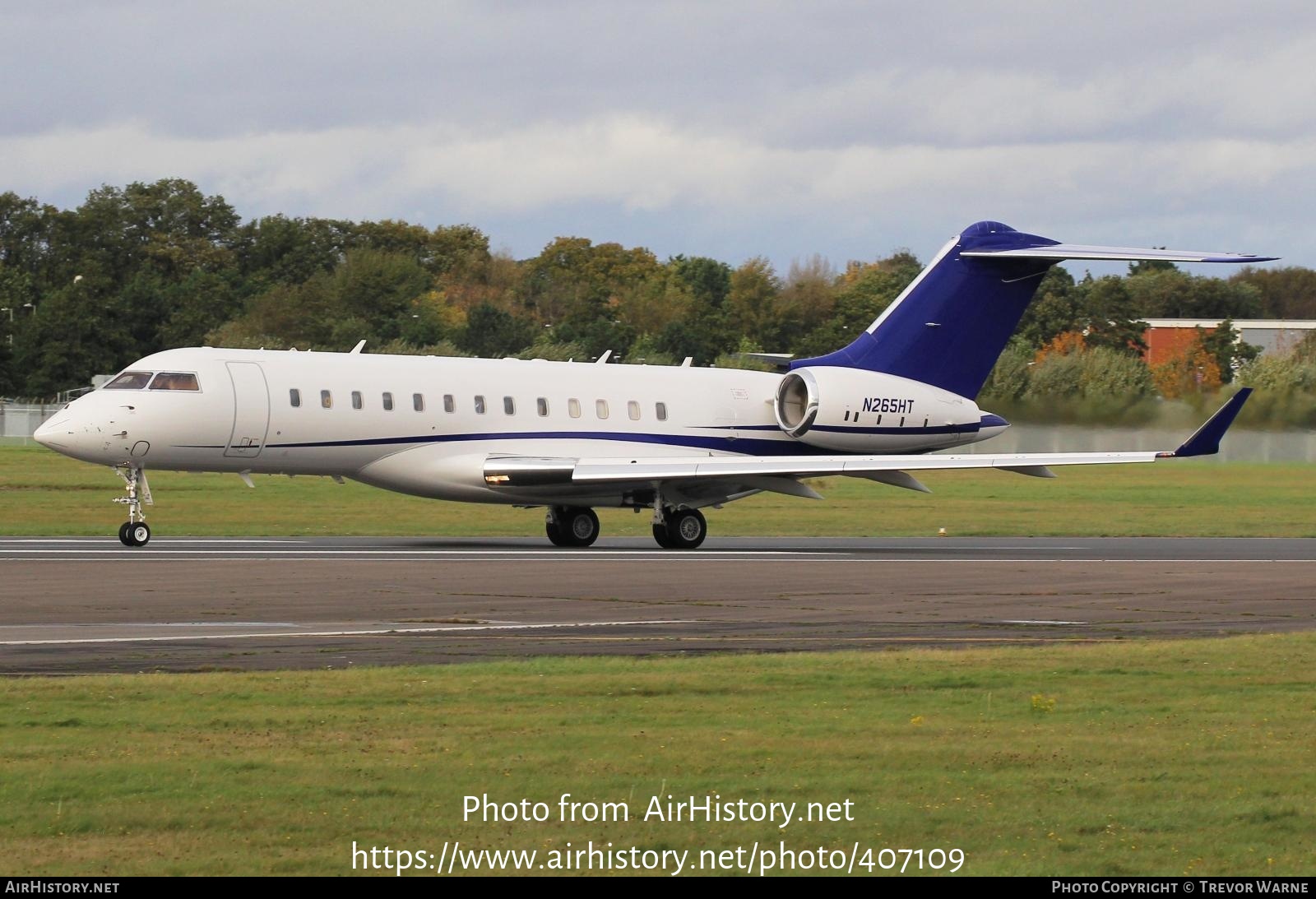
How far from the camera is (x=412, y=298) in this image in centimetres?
9688

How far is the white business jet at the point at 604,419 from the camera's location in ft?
95.9

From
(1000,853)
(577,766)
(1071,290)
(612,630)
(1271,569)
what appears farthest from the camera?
(1071,290)

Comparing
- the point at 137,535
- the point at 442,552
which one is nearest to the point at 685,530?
the point at 442,552

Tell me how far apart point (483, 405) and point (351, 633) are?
14.6 metres

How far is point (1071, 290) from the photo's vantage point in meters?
110

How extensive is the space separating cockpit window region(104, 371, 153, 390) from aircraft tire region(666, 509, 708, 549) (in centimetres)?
926

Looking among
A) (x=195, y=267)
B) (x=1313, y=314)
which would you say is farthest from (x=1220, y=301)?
(x=195, y=267)

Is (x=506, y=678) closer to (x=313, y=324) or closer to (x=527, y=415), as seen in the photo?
(x=527, y=415)

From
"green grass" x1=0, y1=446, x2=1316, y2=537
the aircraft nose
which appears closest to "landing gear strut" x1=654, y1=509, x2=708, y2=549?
"green grass" x1=0, y1=446, x2=1316, y2=537

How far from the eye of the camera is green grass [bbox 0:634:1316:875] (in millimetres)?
8539

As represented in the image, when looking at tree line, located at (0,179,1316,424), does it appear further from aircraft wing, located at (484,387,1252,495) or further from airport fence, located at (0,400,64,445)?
aircraft wing, located at (484,387,1252,495)

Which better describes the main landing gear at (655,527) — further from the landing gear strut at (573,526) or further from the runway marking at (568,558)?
the runway marking at (568,558)

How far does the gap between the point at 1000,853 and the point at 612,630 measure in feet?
→ 32.2

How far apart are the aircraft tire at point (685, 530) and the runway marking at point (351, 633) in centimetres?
1291
